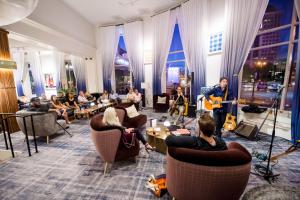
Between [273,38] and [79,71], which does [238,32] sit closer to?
[273,38]

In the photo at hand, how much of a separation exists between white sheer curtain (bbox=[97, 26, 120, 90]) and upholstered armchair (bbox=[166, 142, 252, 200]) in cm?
748

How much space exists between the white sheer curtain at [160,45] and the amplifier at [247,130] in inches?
158

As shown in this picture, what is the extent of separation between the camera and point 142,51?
24.8 feet

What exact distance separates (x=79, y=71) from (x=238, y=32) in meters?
7.50

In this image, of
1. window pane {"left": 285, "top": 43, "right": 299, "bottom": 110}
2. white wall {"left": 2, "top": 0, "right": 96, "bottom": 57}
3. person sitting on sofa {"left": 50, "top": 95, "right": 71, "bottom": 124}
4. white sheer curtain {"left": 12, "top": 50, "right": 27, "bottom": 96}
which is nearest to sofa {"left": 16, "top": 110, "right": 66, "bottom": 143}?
person sitting on sofa {"left": 50, "top": 95, "right": 71, "bottom": 124}

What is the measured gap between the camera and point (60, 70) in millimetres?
8328

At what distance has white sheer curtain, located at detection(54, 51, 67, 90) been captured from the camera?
8.26 meters

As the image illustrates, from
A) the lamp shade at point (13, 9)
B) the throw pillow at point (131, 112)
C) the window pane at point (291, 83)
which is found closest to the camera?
the lamp shade at point (13, 9)

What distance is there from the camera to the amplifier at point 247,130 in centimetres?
361

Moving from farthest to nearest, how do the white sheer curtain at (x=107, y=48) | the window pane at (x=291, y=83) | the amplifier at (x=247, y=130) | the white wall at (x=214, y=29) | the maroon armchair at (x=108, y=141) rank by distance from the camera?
the white sheer curtain at (x=107, y=48) < the white wall at (x=214, y=29) < the amplifier at (x=247, y=130) < the window pane at (x=291, y=83) < the maroon armchair at (x=108, y=141)

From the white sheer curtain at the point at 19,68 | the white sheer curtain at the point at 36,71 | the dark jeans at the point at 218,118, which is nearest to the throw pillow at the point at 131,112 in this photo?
the dark jeans at the point at 218,118

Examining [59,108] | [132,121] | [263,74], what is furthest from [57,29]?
[263,74]

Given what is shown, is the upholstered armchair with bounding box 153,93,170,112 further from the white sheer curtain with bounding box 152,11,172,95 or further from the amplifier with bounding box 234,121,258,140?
the amplifier with bounding box 234,121,258,140

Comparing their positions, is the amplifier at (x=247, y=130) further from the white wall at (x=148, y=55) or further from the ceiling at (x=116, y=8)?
the ceiling at (x=116, y=8)
